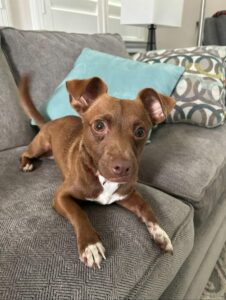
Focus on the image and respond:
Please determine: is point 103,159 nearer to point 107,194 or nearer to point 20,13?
point 107,194

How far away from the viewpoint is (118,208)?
3.29ft

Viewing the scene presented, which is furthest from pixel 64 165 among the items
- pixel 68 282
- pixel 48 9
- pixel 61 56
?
pixel 48 9

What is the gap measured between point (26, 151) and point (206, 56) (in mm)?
1258

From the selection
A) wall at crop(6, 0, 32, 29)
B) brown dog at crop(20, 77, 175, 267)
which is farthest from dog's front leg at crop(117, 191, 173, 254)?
wall at crop(6, 0, 32, 29)

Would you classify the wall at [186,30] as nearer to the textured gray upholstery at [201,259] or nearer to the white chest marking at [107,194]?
the textured gray upholstery at [201,259]

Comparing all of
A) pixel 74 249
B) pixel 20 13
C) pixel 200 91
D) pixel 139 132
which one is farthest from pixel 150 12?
pixel 74 249

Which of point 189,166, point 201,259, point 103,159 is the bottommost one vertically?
point 201,259

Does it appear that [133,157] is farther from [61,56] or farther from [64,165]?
[61,56]

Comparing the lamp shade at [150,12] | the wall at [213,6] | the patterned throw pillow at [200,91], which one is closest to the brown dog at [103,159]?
the patterned throw pillow at [200,91]

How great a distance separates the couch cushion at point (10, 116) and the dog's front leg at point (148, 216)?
732 millimetres

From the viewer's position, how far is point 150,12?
8.63 feet

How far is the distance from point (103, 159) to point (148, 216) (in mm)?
222

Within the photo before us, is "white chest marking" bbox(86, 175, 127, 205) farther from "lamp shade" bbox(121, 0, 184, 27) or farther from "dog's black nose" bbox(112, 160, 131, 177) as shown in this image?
"lamp shade" bbox(121, 0, 184, 27)

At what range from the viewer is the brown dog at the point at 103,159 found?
880 millimetres
